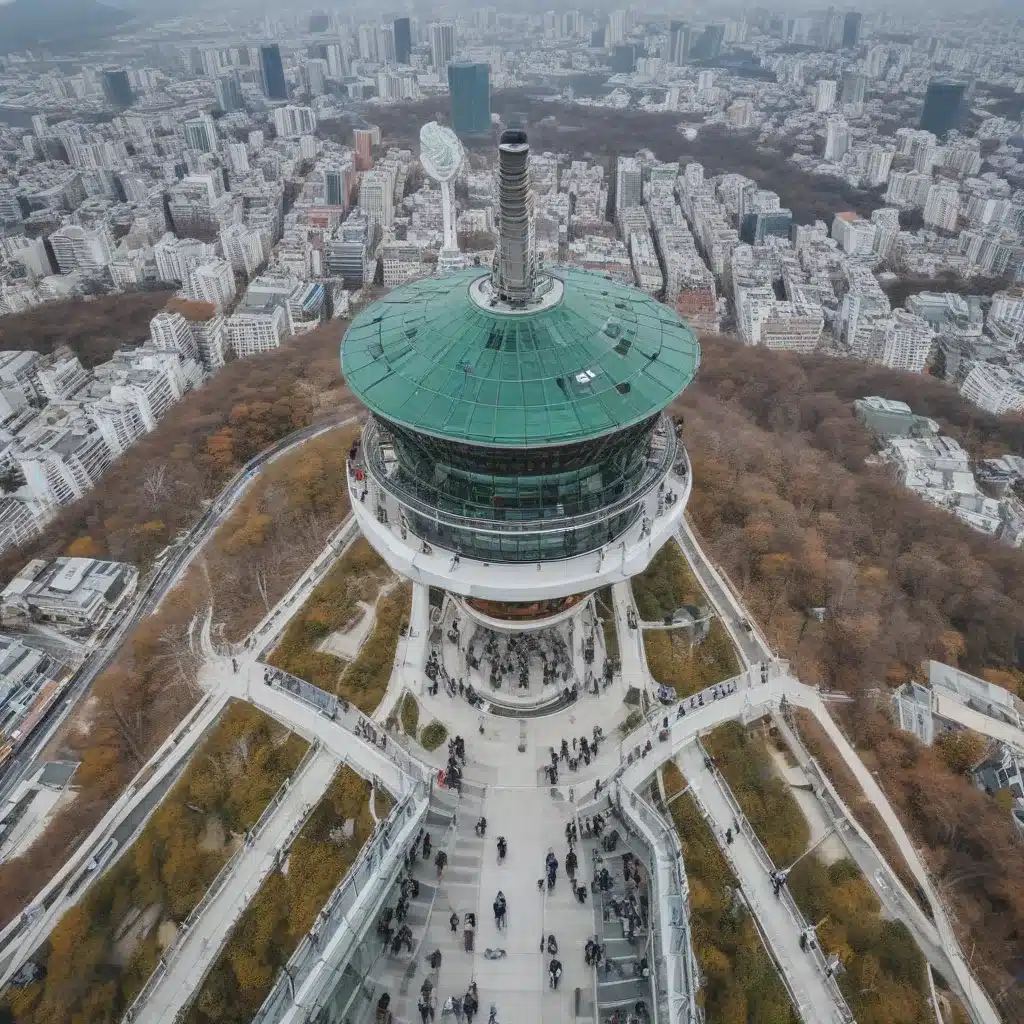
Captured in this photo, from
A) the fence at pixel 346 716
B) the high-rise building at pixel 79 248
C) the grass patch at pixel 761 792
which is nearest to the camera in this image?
the grass patch at pixel 761 792

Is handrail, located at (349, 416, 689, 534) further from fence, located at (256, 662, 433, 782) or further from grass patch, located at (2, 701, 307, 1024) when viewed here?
grass patch, located at (2, 701, 307, 1024)

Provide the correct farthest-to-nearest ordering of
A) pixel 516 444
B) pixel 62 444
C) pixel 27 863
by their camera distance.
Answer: pixel 62 444
pixel 27 863
pixel 516 444

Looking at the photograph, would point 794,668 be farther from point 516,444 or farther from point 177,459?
point 177,459

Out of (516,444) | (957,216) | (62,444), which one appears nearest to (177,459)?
(62,444)

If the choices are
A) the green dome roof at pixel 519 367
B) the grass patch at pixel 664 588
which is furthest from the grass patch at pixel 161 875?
the grass patch at pixel 664 588

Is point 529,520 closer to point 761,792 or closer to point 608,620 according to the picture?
point 608,620

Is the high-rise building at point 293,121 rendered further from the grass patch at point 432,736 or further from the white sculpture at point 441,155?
the grass patch at point 432,736

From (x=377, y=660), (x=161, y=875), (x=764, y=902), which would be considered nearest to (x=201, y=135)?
(x=377, y=660)
